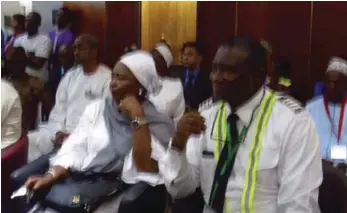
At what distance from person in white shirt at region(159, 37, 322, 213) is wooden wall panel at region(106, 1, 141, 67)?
4.98 meters

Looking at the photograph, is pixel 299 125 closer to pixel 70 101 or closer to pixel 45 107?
pixel 70 101

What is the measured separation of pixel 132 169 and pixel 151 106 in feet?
1.21

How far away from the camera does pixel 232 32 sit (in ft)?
22.6

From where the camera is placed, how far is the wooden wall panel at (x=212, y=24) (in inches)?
272

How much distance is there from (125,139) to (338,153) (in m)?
1.61

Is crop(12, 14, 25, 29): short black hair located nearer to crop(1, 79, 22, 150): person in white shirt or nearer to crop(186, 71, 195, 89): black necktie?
crop(186, 71, 195, 89): black necktie

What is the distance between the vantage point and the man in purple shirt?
22.6 ft

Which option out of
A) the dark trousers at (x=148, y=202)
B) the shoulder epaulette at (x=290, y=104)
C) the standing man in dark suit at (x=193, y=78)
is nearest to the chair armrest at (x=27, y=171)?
the dark trousers at (x=148, y=202)

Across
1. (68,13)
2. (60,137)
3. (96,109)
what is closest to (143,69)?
(96,109)

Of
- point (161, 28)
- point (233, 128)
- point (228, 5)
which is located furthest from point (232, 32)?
point (233, 128)

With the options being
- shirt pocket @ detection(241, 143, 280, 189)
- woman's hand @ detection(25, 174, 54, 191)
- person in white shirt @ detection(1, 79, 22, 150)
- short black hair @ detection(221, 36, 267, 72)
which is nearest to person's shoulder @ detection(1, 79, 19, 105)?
Answer: person in white shirt @ detection(1, 79, 22, 150)

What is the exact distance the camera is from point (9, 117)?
11.1 feet

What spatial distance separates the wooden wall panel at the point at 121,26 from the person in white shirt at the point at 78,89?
2286mm

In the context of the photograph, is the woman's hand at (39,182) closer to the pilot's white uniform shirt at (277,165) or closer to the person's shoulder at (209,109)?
the pilot's white uniform shirt at (277,165)
